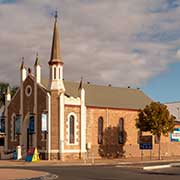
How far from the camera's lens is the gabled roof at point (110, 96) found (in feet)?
212

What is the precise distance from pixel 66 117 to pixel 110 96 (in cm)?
1248

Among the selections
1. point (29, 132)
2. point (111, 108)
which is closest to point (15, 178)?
point (29, 132)

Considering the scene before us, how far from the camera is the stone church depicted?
188 ft

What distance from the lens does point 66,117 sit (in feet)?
189

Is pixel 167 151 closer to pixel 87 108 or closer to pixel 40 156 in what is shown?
pixel 87 108

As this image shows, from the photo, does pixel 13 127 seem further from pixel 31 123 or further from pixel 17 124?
pixel 31 123

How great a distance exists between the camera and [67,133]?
57.6m

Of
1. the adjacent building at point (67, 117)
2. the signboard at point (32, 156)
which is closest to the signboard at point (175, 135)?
the adjacent building at point (67, 117)

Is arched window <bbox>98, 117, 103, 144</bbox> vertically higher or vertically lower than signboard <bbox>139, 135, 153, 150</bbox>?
higher

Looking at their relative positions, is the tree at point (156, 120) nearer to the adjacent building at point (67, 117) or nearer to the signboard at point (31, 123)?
the adjacent building at point (67, 117)

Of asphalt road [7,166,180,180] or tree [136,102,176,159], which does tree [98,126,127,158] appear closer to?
tree [136,102,176,159]

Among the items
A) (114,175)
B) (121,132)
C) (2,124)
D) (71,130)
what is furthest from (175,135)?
(114,175)

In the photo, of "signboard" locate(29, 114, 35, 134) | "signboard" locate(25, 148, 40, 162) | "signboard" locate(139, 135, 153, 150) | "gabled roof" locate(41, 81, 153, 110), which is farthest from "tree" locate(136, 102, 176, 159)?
Result: "signboard" locate(25, 148, 40, 162)

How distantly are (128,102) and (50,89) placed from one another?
50.7 ft
